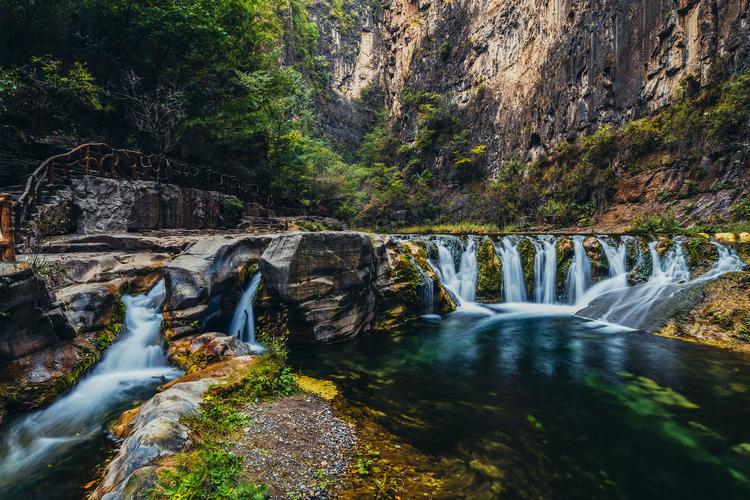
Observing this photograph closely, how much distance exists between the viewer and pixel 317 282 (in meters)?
8.12

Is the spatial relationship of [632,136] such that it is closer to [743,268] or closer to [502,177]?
[502,177]

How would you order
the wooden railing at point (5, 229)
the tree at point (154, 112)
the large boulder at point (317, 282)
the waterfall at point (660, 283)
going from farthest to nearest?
the tree at point (154, 112) → the waterfall at point (660, 283) → the large boulder at point (317, 282) → the wooden railing at point (5, 229)

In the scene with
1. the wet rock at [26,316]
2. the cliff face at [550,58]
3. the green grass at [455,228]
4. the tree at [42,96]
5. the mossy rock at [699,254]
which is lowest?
the wet rock at [26,316]

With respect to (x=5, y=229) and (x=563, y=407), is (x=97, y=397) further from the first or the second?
(x=563, y=407)

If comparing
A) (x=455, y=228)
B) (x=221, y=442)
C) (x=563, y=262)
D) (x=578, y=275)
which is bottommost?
(x=221, y=442)

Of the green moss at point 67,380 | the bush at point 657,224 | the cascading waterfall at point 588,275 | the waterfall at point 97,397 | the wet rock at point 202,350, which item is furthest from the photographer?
the bush at point 657,224

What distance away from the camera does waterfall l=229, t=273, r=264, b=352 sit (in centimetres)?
807

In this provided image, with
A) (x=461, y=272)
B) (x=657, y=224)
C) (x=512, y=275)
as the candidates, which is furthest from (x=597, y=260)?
(x=657, y=224)

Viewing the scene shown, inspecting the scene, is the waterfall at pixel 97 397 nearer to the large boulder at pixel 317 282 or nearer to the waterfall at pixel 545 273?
the large boulder at pixel 317 282

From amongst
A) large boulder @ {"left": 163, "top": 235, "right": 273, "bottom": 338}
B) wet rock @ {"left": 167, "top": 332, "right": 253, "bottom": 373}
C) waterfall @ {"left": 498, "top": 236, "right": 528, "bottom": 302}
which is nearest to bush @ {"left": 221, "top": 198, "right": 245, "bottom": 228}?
large boulder @ {"left": 163, "top": 235, "right": 273, "bottom": 338}

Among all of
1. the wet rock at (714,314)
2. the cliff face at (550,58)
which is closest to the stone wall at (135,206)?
the wet rock at (714,314)

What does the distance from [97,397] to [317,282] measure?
14.1ft

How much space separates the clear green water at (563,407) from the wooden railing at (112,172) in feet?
28.7

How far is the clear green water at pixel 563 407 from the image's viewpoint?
11.9 feet
